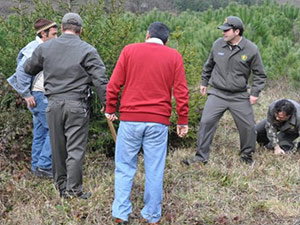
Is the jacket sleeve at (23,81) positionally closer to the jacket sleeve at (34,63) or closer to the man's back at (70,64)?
the jacket sleeve at (34,63)

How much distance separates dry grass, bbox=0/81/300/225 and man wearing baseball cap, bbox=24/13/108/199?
32cm

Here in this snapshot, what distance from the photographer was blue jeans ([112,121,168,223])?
411cm

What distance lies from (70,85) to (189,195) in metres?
1.74

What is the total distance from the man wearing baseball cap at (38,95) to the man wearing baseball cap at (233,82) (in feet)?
5.90

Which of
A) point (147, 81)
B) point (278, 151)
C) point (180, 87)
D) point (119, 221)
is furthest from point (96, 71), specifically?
point (278, 151)

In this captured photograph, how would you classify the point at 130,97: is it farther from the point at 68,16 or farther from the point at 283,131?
the point at 283,131

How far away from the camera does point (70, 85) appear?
14.8 feet

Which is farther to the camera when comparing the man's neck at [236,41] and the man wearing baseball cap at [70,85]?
the man's neck at [236,41]

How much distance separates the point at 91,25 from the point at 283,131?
3.05 metres

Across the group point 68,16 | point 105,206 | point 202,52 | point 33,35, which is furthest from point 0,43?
point 202,52

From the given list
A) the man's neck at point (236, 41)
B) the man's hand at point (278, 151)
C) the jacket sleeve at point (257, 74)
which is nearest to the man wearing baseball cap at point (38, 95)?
the man's neck at point (236, 41)

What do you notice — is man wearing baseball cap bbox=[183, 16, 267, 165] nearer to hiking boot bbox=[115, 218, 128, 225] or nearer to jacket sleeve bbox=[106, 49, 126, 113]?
hiking boot bbox=[115, 218, 128, 225]

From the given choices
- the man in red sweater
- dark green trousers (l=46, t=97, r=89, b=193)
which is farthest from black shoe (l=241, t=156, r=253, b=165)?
dark green trousers (l=46, t=97, r=89, b=193)

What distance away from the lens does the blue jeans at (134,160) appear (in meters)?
4.11
